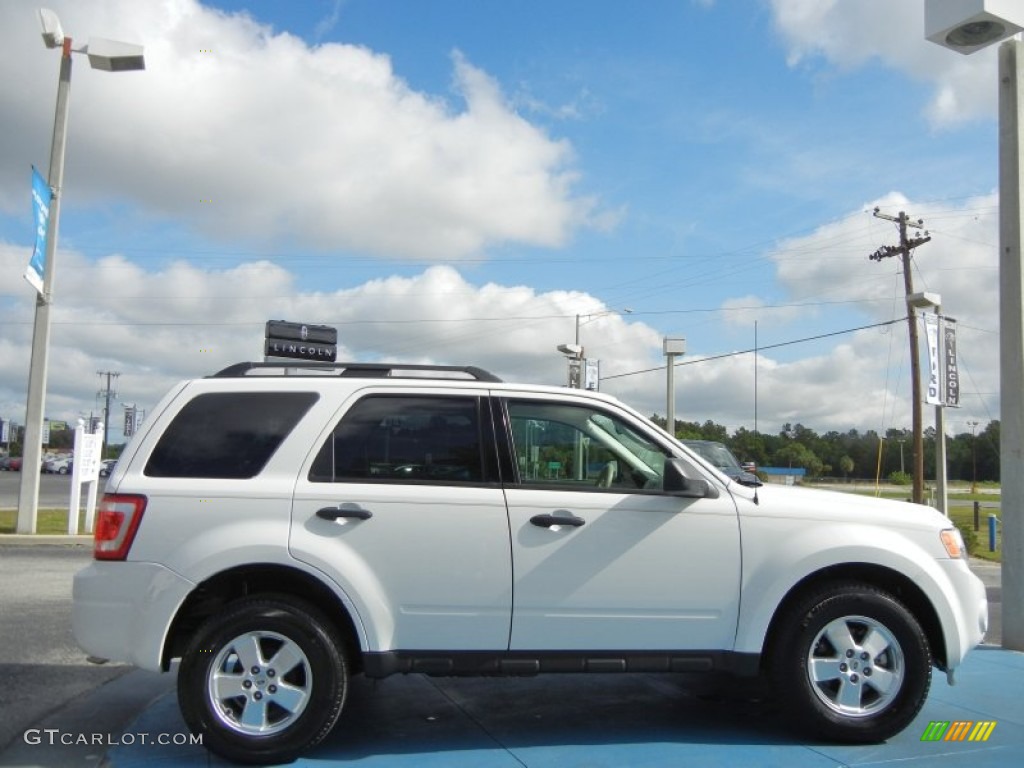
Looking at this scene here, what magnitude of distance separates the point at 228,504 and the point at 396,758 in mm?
1549

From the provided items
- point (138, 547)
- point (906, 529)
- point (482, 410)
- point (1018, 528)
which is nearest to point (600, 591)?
point (482, 410)

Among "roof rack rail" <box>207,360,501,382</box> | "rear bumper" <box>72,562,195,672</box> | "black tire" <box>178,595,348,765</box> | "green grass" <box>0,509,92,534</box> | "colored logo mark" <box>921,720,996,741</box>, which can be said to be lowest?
"green grass" <box>0,509,92,534</box>

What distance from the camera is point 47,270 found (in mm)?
16547

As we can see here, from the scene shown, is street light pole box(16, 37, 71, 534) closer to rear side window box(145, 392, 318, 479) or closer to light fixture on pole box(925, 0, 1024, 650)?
rear side window box(145, 392, 318, 479)

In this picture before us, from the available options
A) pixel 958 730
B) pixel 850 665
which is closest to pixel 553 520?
pixel 850 665

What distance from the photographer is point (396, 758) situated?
4605 millimetres

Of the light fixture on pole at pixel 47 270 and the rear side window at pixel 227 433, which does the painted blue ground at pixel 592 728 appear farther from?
the light fixture on pole at pixel 47 270

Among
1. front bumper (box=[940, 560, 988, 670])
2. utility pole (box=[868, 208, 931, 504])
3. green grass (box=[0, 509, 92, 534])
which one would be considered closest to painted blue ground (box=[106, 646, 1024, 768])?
front bumper (box=[940, 560, 988, 670])

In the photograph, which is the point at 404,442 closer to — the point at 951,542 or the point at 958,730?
the point at 951,542

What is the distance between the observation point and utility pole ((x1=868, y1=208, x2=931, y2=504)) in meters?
29.4

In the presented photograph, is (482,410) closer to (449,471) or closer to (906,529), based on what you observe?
(449,471)

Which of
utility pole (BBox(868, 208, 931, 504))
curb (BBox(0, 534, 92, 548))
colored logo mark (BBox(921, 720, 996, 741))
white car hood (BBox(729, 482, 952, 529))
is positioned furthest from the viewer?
utility pole (BBox(868, 208, 931, 504))

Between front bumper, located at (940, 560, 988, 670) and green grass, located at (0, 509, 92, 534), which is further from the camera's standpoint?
green grass, located at (0, 509, 92, 534)

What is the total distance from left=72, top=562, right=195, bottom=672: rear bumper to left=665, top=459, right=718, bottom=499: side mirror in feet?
8.10
